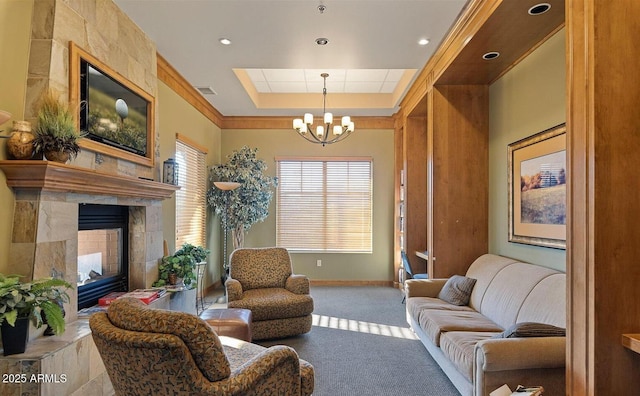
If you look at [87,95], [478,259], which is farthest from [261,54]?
[478,259]

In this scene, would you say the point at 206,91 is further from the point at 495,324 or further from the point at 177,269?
the point at 495,324

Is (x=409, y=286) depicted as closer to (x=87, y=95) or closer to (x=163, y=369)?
(x=163, y=369)

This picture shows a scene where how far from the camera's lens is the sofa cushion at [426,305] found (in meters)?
3.43

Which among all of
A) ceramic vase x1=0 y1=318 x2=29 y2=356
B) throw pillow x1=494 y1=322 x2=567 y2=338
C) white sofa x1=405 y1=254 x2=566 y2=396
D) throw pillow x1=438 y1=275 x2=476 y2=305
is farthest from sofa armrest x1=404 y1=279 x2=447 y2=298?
ceramic vase x1=0 y1=318 x2=29 y2=356

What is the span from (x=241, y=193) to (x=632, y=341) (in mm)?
4981

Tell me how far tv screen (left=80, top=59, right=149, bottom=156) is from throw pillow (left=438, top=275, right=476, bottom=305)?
3316mm

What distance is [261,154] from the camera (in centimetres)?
663

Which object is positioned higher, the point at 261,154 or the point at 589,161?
the point at 261,154

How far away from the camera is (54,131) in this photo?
7.29 feet

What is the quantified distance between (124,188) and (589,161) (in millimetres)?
3114

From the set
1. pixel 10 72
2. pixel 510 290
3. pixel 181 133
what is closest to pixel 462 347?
pixel 510 290

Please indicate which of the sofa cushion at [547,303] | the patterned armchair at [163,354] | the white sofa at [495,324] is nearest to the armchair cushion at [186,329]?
the patterned armchair at [163,354]

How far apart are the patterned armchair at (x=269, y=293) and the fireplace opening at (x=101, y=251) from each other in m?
1.06

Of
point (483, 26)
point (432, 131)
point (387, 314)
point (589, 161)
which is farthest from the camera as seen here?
point (387, 314)
